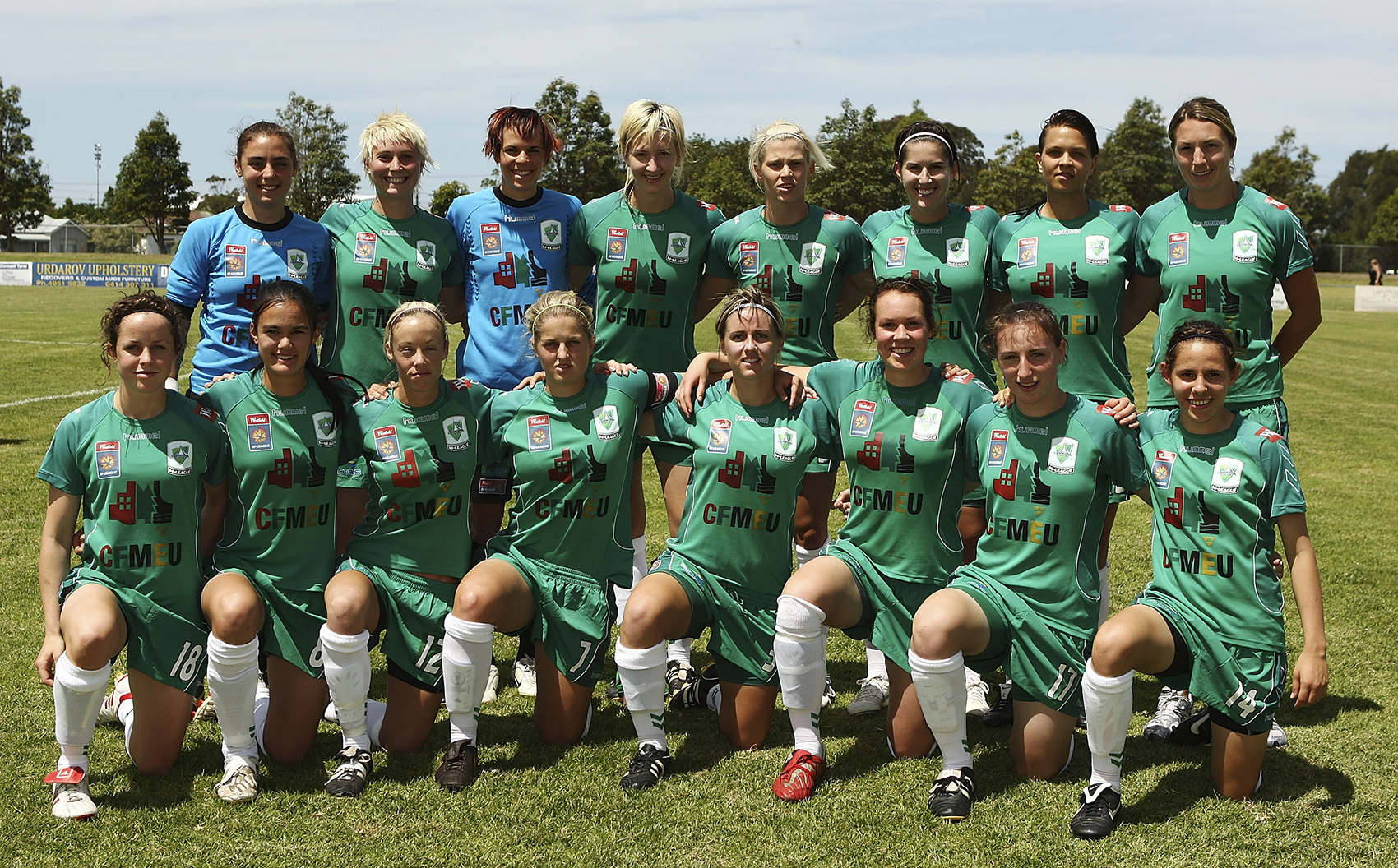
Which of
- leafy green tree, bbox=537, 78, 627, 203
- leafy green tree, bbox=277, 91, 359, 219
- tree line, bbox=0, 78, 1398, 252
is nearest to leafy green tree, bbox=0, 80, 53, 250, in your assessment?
tree line, bbox=0, 78, 1398, 252

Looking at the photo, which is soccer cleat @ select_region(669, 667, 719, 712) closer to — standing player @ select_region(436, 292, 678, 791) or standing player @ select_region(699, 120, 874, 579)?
standing player @ select_region(436, 292, 678, 791)

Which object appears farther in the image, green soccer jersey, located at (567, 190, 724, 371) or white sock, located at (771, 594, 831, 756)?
green soccer jersey, located at (567, 190, 724, 371)

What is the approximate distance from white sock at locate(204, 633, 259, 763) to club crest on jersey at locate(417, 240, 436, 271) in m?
1.69

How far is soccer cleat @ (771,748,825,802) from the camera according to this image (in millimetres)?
3674

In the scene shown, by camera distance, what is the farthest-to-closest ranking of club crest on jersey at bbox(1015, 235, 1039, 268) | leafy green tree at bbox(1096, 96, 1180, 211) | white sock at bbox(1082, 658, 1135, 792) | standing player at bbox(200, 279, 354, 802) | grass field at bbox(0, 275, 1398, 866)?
leafy green tree at bbox(1096, 96, 1180, 211), club crest on jersey at bbox(1015, 235, 1039, 268), standing player at bbox(200, 279, 354, 802), white sock at bbox(1082, 658, 1135, 792), grass field at bbox(0, 275, 1398, 866)

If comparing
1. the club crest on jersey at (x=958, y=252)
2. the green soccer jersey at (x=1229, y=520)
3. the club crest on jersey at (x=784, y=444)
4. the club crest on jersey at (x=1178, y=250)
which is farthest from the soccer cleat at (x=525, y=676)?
the club crest on jersey at (x=1178, y=250)

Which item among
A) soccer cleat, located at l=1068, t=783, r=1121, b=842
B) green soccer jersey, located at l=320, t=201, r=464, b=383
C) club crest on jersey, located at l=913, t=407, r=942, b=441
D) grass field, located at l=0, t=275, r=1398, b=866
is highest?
green soccer jersey, located at l=320, t=201, r=464, b=383

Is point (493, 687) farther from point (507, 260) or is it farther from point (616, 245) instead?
point (616, 245)

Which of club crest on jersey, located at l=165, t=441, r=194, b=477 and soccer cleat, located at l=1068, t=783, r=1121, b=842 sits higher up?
club crest on jersey, located at l=165, t=441, r=194, b=477

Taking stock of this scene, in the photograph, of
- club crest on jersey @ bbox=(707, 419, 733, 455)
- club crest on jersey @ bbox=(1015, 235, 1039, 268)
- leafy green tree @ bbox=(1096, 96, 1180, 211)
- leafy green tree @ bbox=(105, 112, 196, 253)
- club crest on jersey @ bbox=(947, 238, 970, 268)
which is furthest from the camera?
leafy green tree @ bbox=(105, 112, 196, 253)

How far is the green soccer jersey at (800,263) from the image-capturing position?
15.3 feet

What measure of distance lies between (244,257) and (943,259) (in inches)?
111

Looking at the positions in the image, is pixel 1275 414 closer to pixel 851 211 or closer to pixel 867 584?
pixel 867 584

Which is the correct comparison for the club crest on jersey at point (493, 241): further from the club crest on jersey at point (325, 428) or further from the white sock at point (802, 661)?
the white sock at point (802, 661)
